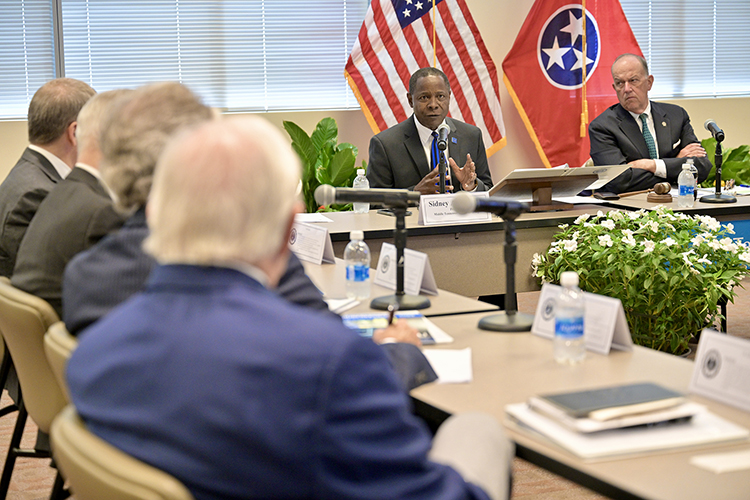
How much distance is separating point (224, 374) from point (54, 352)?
742 millimetres

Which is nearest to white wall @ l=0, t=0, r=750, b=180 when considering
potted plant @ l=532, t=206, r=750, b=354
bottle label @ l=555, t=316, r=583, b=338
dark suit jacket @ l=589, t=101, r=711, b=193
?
dark suit jacket @ l=589, t=101, r=711, b=193

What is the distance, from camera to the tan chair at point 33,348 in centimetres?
186

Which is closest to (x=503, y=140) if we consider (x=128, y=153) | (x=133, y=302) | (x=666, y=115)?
(x=666, y=115)

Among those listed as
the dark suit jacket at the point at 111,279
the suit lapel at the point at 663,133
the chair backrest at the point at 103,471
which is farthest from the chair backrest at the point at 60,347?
the suit lapel at the point at 663,133

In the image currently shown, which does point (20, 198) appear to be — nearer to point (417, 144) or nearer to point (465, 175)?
point (465, 175)

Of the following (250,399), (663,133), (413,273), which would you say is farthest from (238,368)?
(663,133)

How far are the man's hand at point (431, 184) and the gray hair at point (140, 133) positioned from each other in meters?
2.56

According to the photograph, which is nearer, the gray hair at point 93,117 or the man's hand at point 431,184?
the gray hair at point 93,117

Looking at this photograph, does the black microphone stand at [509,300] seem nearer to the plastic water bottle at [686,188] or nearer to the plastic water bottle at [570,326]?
the plastic water bottle at [570,326]

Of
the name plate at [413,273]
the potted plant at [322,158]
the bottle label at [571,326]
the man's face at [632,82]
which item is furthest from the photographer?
the potted plant at [322,158]

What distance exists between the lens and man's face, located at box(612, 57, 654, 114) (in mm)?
5207

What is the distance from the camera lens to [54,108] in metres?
2.85

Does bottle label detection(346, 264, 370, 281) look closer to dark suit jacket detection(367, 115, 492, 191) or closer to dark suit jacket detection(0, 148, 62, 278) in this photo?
dark suit jacket detection(0, 148, 62, 278)

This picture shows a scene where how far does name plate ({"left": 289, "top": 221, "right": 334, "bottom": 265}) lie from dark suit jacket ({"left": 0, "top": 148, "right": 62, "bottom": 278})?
0.95 meters
